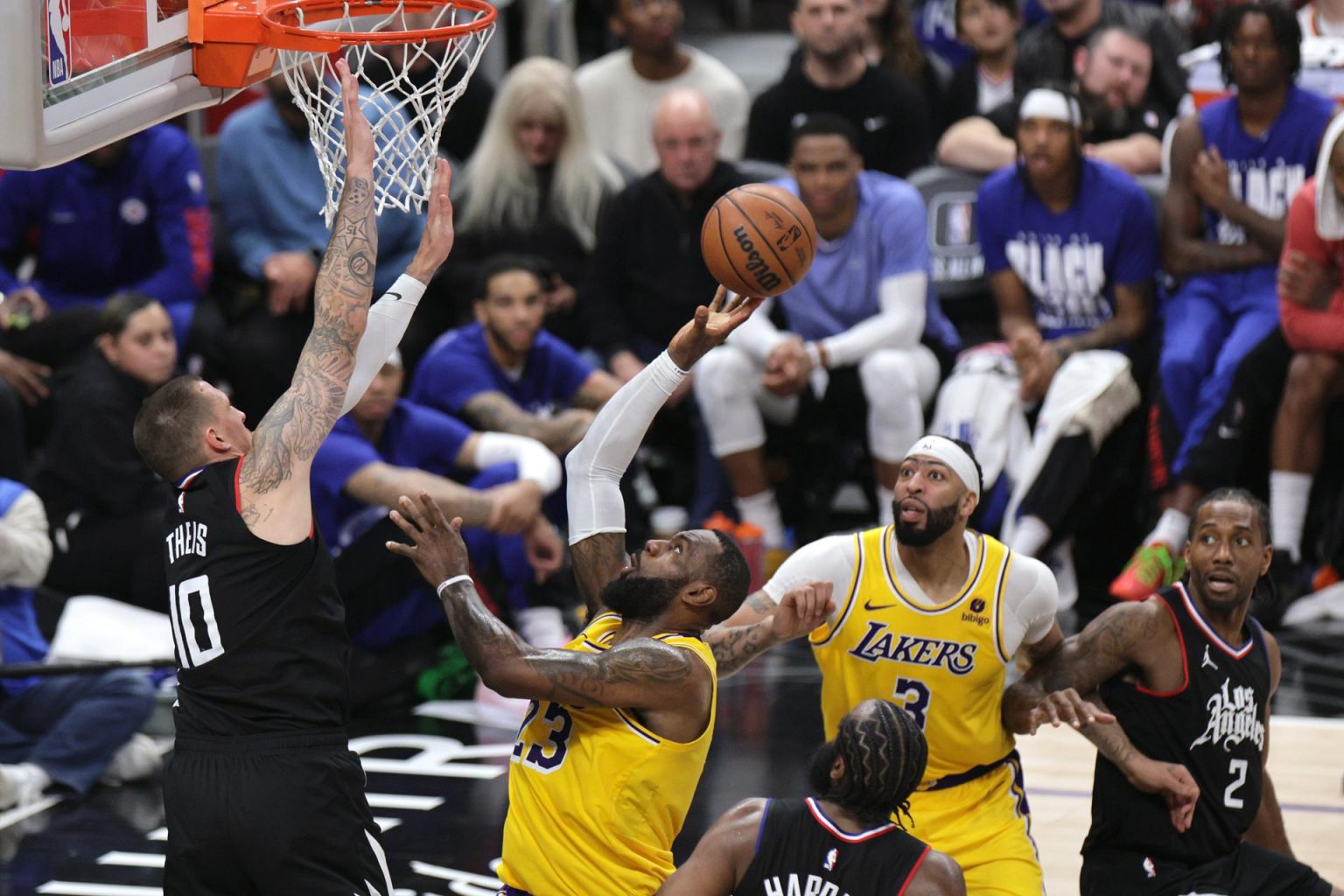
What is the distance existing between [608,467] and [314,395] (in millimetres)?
922

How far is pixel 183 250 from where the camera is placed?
8.95 m

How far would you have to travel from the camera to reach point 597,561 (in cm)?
480

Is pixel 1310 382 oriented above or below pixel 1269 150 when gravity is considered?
below

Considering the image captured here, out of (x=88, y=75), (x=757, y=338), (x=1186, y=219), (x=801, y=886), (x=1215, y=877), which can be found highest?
(x=88, y=75)

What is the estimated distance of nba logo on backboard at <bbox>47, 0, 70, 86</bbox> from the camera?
4.10 metres

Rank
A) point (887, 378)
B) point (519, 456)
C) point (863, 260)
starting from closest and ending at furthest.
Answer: point (519, 456)
point (887, 378)
point (863, 260)

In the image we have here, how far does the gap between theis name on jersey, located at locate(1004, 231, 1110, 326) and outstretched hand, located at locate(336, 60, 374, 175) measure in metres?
4.85

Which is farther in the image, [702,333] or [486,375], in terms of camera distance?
[486,375]

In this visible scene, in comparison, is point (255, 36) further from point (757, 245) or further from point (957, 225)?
point (957, 225)

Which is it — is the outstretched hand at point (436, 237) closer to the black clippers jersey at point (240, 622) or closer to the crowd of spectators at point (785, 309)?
the black clippers jersey at point (240, 622)

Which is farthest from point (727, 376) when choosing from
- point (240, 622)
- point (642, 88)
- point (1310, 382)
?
point (240, 622)

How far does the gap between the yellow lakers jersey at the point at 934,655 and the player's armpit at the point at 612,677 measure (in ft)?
3.28

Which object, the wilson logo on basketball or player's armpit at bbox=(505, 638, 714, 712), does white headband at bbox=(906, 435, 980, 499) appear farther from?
player's armpit at bbox=(505, 638, 714, 712)

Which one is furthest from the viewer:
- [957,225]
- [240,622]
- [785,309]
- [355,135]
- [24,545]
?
[957,225]
